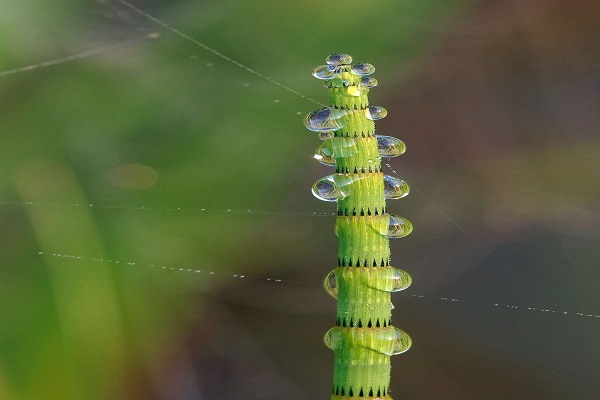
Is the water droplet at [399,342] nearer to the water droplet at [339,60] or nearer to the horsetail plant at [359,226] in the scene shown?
the horsetail plant at [359,226]

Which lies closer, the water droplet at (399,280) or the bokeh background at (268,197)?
the water droplet at (399,280)

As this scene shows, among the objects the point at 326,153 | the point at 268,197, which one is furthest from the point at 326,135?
the point at 268,197

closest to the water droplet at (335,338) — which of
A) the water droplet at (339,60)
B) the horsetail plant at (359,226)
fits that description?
the horsetail plant at (359,226)

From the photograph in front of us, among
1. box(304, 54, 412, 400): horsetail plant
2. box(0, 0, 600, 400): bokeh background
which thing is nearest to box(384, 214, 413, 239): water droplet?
box(304, 54, 412, 400): horsetail plant

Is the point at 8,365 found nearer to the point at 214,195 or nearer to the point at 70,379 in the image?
the point at 70,379

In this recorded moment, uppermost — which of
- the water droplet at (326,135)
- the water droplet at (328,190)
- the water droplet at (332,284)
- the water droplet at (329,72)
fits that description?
the water droplet at (329,72)

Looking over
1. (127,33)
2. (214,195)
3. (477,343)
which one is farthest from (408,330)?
(127,33)

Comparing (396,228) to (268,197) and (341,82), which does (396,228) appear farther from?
(268,197)
